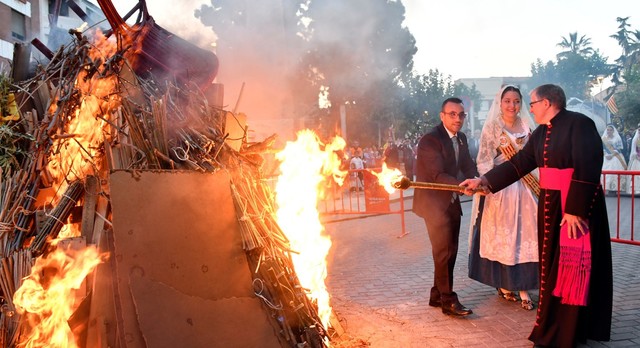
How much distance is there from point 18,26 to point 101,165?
18804mm

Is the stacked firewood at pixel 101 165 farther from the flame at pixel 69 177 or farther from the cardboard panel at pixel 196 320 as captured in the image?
the cardboard panel at pixel 196 320

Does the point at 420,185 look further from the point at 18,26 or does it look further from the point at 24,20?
the point at 24,20

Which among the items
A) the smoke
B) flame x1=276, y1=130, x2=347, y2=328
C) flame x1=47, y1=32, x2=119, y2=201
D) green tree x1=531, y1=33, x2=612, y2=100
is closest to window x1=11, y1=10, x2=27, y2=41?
the smoke

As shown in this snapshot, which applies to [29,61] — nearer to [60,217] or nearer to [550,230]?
[60,217]

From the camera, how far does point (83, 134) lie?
3553mm

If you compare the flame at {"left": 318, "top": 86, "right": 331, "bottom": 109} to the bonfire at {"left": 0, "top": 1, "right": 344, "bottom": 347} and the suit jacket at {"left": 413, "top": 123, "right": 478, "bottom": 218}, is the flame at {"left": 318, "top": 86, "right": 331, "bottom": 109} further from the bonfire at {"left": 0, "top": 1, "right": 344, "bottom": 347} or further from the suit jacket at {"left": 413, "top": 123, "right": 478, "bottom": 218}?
the bonfire at {"left": 0, "top": 1, "right": 344, "bottom": 347}

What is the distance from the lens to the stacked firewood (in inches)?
124

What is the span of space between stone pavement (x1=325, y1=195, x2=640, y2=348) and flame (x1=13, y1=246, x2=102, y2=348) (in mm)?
2192

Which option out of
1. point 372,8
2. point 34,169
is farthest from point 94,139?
point 372,8

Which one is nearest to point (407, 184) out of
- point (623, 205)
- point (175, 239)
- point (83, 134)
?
point (175, 239)

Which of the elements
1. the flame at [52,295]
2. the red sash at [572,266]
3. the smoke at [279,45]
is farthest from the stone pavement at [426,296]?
the smoke at [279,45]

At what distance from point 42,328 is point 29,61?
7.99 ft

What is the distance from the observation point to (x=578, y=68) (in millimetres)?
55062

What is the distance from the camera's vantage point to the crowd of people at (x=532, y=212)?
11.6ft
